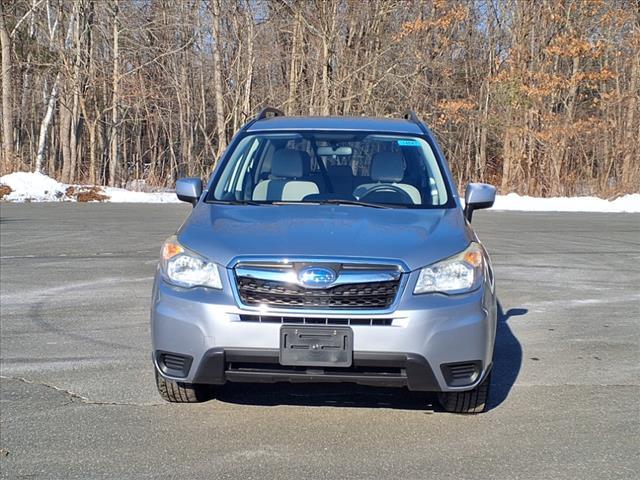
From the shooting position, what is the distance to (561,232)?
16.4 m

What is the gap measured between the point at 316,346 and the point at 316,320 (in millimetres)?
134

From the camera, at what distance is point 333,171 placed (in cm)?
610

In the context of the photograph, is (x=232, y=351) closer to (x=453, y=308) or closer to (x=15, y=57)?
(x=453, y=308)

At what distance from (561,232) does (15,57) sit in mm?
25265

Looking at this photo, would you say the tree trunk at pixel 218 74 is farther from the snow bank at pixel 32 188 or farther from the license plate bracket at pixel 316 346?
the license plate bracket at pixel 316 346

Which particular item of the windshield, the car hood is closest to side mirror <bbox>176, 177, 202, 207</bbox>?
the windshield

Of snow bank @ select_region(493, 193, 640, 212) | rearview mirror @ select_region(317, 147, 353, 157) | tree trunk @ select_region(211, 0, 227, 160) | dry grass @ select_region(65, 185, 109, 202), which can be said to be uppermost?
rearview mirror @ select_region(317, 147, 353, 157)

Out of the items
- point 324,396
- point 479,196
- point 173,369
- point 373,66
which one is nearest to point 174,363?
point 173,369

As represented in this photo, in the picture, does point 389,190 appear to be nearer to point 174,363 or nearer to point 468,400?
point 468,400

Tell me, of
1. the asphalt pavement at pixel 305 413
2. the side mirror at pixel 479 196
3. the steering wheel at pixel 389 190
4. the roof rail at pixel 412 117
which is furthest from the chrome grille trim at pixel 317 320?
the roof rail at pixel 412 117

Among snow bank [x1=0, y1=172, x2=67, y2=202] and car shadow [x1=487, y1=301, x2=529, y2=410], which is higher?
car shadow [x1=487, y1=301, x2=529, y2=410]

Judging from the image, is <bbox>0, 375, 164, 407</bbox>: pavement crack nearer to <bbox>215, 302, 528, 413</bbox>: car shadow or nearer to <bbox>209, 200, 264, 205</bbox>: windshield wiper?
<bbox>215, 302, 528, 413</bbox>: car shadow

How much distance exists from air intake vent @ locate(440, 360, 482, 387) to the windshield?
4.55 feet

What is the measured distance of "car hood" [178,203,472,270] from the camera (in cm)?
445
